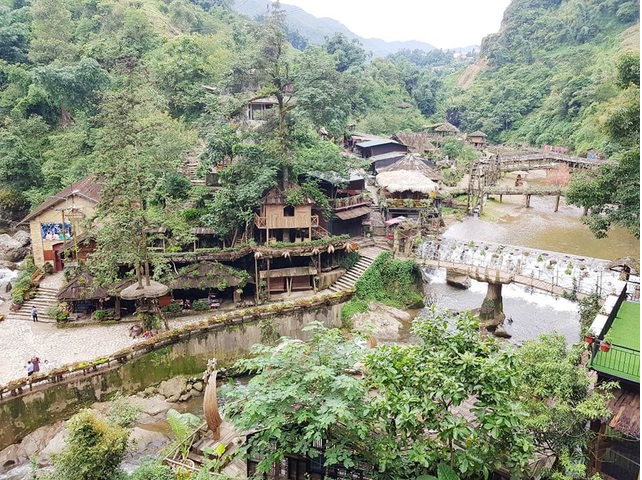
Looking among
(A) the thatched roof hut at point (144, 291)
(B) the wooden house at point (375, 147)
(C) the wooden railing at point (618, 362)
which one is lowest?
(A) the thatched roof hut at point (144, 291)

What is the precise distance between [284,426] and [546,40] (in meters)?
120

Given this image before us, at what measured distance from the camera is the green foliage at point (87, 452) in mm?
12938

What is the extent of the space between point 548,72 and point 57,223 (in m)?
93.8

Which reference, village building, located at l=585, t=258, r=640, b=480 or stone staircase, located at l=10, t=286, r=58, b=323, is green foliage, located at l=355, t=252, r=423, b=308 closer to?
village building, located at l=585, t=258, r=640, b=480

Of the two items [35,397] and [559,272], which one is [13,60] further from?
[559,272]

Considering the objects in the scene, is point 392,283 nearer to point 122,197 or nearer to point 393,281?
point 393,281

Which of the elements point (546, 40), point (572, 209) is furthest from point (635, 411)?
point (546, 40)

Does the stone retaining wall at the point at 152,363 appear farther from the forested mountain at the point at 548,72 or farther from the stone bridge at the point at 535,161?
the forested mountain at the point at 548,72

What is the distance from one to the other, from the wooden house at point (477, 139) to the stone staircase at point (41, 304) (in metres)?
68.9

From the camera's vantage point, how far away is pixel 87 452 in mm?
12953

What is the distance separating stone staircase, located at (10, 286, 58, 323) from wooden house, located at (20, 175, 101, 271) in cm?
311

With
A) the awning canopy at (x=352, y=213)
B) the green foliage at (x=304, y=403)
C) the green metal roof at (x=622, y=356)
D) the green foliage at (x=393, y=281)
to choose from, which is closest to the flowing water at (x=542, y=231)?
the awning canopy at (x=352, y=213)

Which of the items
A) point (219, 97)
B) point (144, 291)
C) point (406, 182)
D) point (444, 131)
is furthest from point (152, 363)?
point (444, 131)

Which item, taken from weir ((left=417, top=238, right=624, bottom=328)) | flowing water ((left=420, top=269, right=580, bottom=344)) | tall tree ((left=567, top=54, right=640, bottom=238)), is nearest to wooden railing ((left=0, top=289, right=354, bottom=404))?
weir ((left=417, top=238, right=624, bottom=328))
